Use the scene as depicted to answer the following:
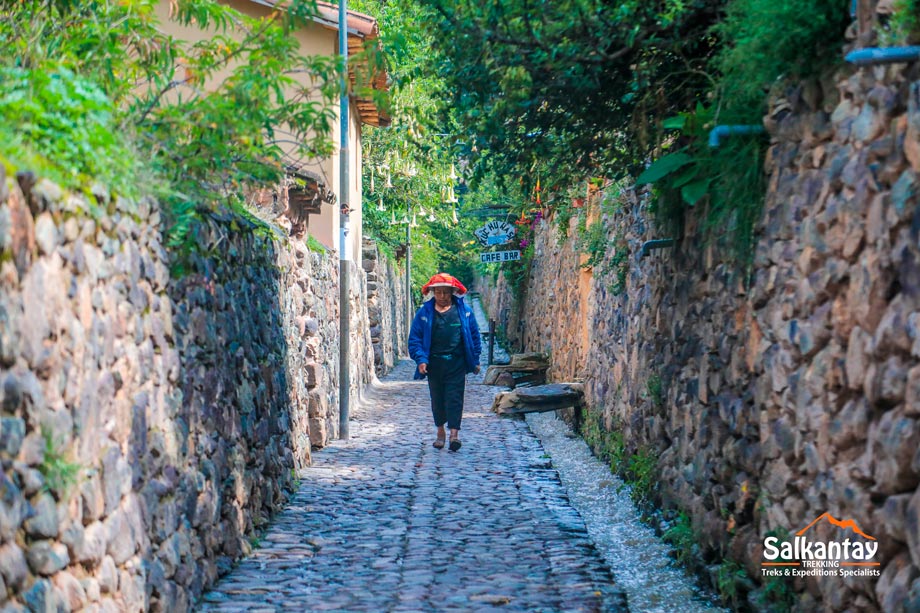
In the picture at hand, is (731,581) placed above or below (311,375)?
below

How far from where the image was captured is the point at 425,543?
6641 millimetres

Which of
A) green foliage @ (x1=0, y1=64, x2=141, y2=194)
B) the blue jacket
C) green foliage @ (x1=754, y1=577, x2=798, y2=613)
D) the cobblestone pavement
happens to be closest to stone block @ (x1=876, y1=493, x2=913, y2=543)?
green foliage @ (x1=754, y1=577, x2=798, y2=613)

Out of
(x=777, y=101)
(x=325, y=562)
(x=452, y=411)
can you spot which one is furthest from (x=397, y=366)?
(x=777, y=101)

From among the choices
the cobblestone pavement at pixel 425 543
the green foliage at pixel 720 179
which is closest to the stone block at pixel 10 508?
the cobblestone pavement at pixel 425 543

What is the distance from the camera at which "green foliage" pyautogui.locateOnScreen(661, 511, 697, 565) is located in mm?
5980

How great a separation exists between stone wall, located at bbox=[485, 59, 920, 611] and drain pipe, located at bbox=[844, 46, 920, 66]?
0.08 m

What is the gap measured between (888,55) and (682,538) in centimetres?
359

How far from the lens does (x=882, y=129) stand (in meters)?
3.59

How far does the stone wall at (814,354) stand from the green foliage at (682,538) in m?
0.07

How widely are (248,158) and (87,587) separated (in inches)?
103

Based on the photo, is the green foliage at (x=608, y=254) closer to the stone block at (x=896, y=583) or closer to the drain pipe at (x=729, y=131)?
the drain pipe at (x=729, y=131)

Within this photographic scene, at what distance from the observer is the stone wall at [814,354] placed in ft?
11.1

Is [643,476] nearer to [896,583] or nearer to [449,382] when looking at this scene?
[449,382]

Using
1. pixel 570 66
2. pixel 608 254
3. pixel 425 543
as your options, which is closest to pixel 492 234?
pixel 608 254
